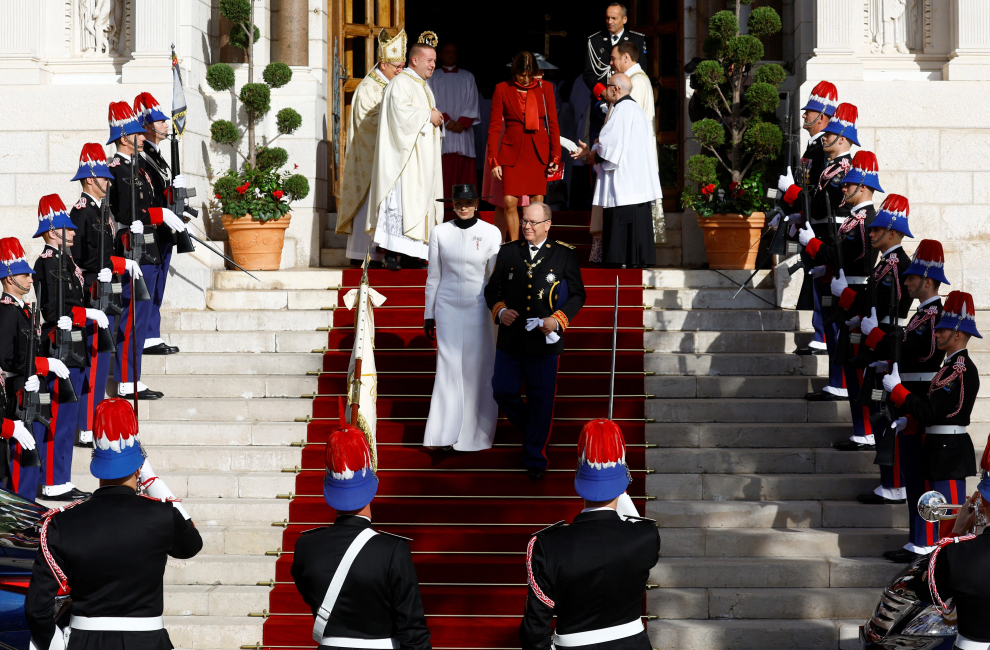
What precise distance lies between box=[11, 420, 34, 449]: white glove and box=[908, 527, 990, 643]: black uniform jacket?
5.45m

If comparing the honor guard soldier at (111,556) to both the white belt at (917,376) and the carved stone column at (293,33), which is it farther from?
the carved stone column at (293,33)

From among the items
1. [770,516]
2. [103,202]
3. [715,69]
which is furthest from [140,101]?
[770,516]

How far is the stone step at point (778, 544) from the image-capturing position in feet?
22.6

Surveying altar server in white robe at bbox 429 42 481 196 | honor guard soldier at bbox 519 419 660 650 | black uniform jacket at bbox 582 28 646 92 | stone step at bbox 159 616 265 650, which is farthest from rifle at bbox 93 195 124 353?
black uniform jacket at bbox 582 28 646 92

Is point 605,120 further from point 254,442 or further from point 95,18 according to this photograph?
point 95,18

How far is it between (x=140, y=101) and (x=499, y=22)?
34.1ft

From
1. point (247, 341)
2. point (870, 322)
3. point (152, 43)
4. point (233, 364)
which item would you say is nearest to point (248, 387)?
point (233, 364)

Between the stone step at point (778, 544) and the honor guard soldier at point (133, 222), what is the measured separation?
4157 millimetres


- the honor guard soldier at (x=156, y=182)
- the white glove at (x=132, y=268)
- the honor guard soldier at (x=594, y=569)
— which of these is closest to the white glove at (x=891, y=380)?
the honor guard soldier at (x=594, y=569)

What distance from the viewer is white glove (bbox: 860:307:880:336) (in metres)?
7.08

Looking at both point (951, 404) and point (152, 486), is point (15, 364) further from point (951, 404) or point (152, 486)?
point (951, 404)

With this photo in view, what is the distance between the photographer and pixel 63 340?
760 centimetres

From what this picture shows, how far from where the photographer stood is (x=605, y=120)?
34.4ft

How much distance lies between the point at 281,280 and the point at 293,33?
3344 mm
